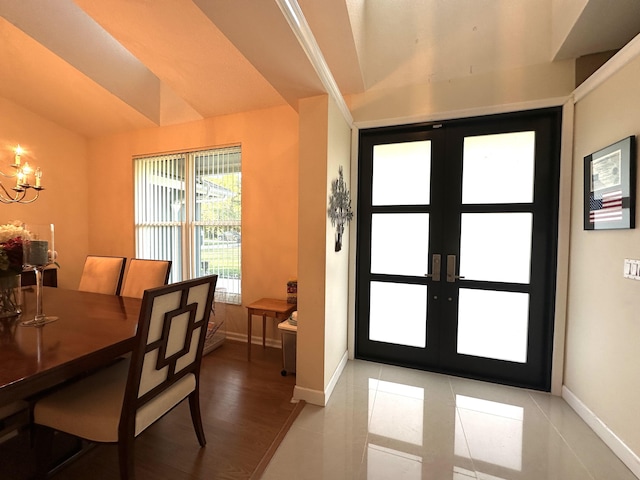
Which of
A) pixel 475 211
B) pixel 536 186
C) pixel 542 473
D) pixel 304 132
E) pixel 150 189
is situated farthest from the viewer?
pixel 150 189

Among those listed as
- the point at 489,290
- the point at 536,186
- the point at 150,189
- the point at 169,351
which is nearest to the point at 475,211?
the point at 536,186

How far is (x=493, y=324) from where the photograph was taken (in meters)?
2.42

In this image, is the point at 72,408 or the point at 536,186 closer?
the point at 72,408

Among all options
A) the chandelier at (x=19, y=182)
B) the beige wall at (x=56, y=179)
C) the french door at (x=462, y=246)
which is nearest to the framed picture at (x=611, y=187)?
the french door at (x=462, y=246)

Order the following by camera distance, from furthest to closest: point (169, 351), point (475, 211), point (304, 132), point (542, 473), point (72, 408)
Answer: point (475, 211)
point (304, 132)
point (542, 473)
point (169, 351)
point (72, 408)

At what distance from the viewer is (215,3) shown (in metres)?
1.31

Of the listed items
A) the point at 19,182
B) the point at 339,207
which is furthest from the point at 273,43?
the point at 19,182

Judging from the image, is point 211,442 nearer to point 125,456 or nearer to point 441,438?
point 125,456

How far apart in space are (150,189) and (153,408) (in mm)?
3291

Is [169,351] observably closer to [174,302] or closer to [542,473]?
[174,302]

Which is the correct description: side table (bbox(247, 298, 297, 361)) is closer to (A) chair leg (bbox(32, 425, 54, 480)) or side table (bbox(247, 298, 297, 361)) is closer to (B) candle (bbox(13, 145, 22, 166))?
(A) chair leg (bbox(32, 425, 54, 480))

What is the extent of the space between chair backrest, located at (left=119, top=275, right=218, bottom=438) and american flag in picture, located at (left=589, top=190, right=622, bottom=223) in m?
2.52

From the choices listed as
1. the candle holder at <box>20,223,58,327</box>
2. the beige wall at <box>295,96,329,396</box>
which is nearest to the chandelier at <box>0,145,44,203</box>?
the candle holder at <box>20,223,58,327</box>

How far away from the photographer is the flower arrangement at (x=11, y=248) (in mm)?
1445
